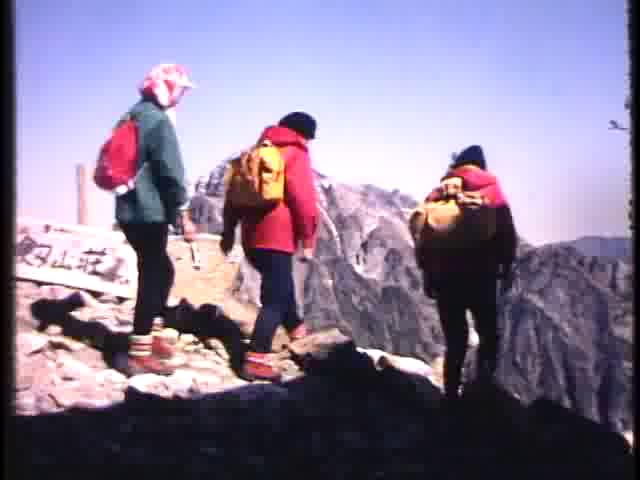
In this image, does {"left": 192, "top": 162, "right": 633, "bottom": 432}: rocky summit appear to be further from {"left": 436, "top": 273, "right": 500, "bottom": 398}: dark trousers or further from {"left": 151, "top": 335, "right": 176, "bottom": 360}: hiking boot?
{"left": 151, "top": 335, "right": 176, "bottom": 360}: hiking boot

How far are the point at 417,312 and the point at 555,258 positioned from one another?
2.77ft

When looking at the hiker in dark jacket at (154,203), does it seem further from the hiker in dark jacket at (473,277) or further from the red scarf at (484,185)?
the red scarf at (484,185)

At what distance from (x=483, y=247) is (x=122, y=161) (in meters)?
1.87

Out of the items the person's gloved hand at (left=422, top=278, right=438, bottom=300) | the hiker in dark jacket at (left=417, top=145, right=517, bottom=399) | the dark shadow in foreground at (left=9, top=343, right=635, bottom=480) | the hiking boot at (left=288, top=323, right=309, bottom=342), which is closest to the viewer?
the dark shadow in foreground at (left=9, top=343, right=635, bottom=480)

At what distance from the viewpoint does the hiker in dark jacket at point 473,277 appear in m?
3.93

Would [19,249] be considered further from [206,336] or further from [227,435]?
[227,435]

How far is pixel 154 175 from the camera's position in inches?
154

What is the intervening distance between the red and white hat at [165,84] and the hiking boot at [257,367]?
53.7 inches

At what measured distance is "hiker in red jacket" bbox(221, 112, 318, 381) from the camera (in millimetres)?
3908

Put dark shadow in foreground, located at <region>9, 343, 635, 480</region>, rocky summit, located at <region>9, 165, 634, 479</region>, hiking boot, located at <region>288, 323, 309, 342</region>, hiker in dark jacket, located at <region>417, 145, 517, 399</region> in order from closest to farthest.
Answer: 1. dark shadow in foreground, located at <region>9, 343, 635, 480</region>
2. rocky summit, located at <region>9, 165, 634, 479</region>
3. hiker in dark jacket, located at <region>417, 145, 517, 399</region>
4. hiking boot, located at <region>288, 323, 309, 342</region>

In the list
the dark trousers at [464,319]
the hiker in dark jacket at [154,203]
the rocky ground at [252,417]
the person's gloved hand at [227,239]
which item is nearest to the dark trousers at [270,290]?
the person's gloved hand at [227,239]

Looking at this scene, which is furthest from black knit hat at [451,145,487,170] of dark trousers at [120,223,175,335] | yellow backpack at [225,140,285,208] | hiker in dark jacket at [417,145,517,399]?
dark trousers at [120,223,175,335]

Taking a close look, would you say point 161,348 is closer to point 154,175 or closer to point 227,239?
point 227,239

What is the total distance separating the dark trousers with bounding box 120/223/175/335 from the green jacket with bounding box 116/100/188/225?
7 cm
